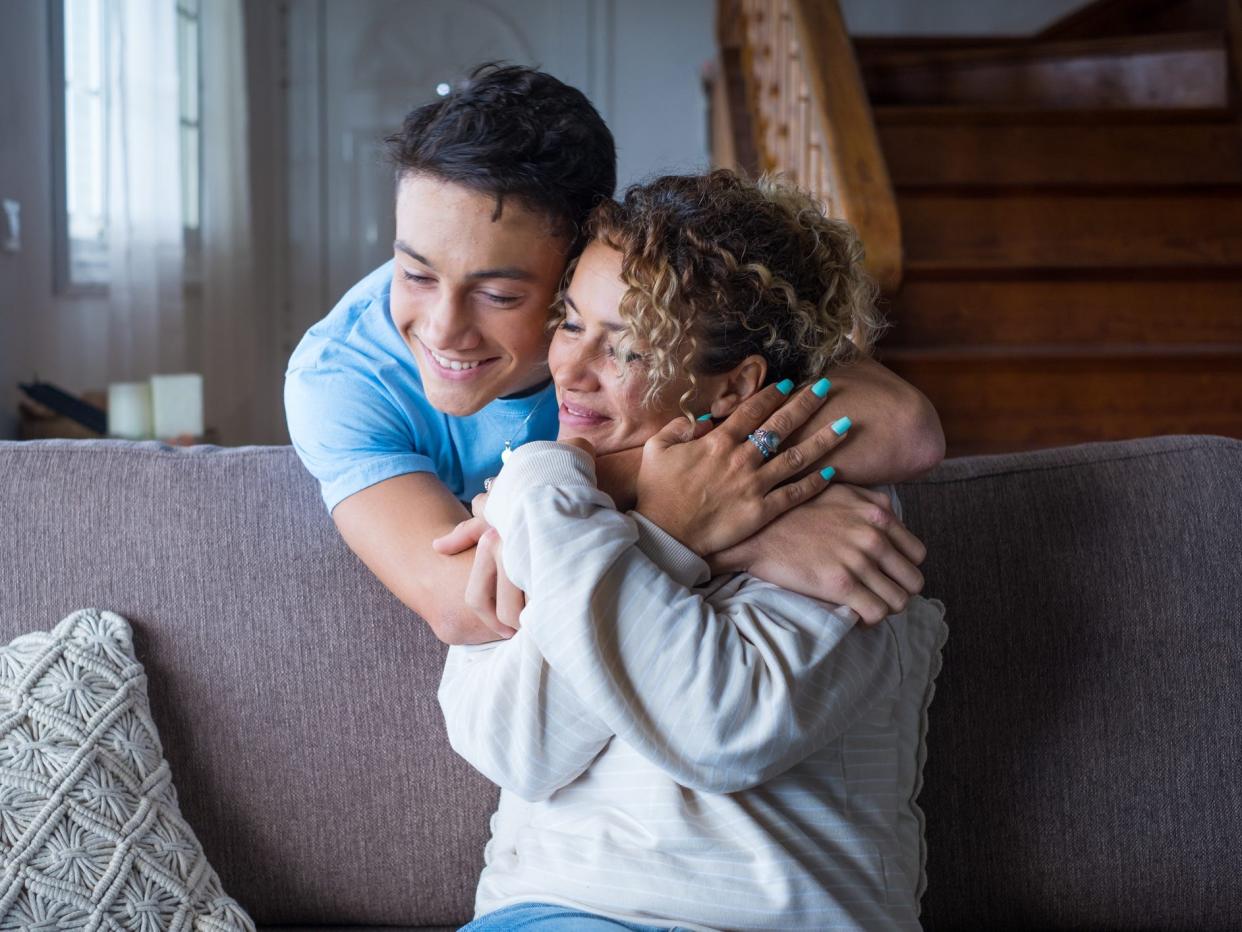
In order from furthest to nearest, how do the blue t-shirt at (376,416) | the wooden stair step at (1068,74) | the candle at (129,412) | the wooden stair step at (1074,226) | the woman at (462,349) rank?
the wooden stair step at (1068,74)
the wooden stair step at (1074,226)
the candle at (129,412)
the blue t-shirt at (376,416)
the woman at (462,349)

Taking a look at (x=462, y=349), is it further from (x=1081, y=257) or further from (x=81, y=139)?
(x=81, y=139)

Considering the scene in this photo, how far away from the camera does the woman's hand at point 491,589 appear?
1036mm

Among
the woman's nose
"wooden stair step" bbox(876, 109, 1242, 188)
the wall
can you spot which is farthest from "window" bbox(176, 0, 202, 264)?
the woman's nose

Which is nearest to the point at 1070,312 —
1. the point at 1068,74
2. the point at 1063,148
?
the point at 1063,148

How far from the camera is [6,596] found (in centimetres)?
135

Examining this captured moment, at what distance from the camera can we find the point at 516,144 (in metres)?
1.23

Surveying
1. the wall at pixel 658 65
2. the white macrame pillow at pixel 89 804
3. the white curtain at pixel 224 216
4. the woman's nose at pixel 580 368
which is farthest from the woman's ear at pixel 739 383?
the wall at pixel 658 65

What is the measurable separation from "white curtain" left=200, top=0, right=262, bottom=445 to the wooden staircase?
2.48 meters

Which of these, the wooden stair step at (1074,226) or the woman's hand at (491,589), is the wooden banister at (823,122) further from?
the woman's hand at (491,589)

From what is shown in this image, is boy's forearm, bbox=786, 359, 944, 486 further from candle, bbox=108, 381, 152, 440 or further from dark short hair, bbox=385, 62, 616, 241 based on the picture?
candle, bbox=108, 381, 152, 440

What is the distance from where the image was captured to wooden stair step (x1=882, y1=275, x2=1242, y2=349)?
331 centimetres

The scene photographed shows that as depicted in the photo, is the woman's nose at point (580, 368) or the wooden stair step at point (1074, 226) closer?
the woman's nose at point (580, 368)

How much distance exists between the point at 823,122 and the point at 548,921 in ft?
7.39

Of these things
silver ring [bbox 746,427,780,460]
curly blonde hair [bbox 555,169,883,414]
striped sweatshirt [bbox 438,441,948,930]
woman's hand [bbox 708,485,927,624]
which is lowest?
striped sweatshirt [bbox 438,441,948,930]
